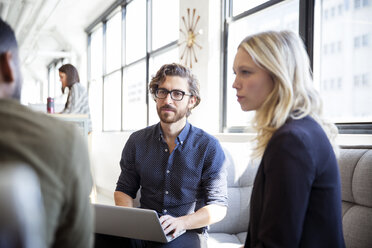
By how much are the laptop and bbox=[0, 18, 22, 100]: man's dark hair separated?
0.76m

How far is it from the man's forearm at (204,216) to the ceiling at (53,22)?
4737 millimetres

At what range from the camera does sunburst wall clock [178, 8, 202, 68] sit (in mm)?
3738

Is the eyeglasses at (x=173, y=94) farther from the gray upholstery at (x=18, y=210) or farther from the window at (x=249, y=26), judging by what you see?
the gray upholstery at (x=18, y=210)

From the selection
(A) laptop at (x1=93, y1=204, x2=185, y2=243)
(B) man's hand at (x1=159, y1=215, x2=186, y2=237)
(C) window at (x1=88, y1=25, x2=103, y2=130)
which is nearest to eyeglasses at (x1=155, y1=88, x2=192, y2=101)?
(B) man's hand at (x1=159, y1=215, x2=186, y2=237)

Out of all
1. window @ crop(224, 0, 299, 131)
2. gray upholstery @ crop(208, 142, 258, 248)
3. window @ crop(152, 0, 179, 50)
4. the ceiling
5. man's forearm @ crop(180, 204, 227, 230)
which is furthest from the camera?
the ceiling

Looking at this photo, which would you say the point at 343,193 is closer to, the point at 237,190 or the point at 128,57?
the point at 237,190

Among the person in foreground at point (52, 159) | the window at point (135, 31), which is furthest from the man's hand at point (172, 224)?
the window at point (135, 31)

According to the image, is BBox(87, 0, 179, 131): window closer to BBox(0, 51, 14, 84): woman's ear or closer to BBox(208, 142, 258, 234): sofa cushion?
BBox(208, 142, 258, 234): sofa cushion

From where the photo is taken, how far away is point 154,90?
199 cm

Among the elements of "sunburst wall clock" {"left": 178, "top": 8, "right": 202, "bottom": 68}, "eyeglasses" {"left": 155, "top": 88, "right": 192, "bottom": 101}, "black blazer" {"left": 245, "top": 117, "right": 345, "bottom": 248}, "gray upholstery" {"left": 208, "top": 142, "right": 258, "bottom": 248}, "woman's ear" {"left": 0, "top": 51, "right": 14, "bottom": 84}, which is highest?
"sunburst wall clock" {"left": 178, "top": 8, "right": 202, "bottom": 68}

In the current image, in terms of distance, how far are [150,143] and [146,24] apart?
381 centimetres

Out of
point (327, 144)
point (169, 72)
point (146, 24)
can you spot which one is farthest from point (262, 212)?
point (146, 24)

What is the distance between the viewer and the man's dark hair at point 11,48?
1.84 ft

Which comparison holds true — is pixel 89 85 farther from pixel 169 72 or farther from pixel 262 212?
pixel 262 212
